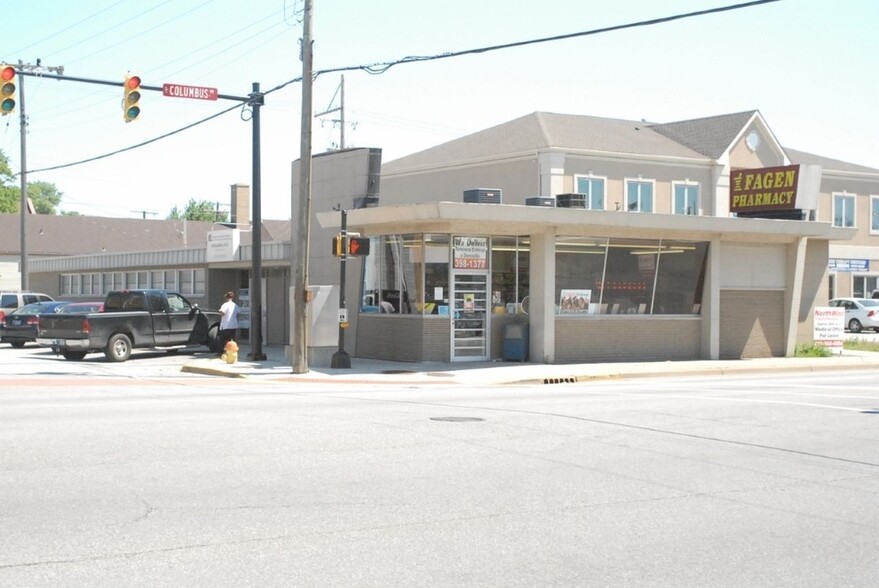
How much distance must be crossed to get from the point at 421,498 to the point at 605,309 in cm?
1919

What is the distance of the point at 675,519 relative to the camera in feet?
26.0

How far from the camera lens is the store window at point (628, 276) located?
26.1 meters

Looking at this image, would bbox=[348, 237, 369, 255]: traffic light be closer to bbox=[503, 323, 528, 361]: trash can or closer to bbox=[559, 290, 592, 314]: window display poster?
bbox=[503, 323, 528, 361]: trash can

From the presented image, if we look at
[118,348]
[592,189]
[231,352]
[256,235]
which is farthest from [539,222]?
[592,189]

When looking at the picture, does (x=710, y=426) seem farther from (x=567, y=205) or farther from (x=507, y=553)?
(x=567, y=205)

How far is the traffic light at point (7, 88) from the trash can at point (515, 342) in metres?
13.0

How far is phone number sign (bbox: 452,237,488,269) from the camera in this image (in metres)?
24.9

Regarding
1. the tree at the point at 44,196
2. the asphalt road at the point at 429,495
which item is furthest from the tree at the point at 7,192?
the asphalt road at the point at 429,495

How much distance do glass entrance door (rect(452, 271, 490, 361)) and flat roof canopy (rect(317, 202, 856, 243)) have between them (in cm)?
126

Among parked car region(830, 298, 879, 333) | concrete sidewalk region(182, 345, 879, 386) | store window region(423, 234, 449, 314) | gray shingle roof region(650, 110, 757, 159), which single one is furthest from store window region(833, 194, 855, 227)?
store window region(423, 234, 449, 314)

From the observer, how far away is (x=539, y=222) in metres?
24.6

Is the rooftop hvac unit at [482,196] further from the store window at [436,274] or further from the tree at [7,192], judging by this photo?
the tree at [7,192]

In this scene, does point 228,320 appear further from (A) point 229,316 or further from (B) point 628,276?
(B) point 628,276

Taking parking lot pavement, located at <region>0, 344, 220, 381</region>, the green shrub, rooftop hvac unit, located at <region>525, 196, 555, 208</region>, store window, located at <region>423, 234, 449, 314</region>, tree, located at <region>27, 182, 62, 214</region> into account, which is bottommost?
parking lot pavement, located at <region>0, 344, 220, 381</region>
